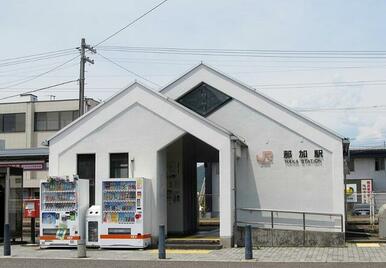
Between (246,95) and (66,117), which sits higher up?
(66,117)

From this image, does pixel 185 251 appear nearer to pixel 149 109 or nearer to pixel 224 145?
pixel 224 145

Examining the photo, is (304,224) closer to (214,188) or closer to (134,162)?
(134,162)

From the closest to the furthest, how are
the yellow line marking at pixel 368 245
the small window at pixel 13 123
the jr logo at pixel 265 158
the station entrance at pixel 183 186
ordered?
the yellow line marking at pixel 368 245, the jr logo at pixel 265 158, the station entrance at pixel 183 186, the small window at pixel 13 123

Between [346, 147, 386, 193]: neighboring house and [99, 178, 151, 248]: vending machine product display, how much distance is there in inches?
1528

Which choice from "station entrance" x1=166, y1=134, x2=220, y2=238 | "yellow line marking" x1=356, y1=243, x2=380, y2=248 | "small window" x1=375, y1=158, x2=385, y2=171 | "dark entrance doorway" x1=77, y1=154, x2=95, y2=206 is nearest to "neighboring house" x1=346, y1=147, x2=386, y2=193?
"small window" x1=375, y1=158, x2=385, y2=171

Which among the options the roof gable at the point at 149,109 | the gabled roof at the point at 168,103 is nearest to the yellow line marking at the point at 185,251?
the roof gable at the point at 149,109

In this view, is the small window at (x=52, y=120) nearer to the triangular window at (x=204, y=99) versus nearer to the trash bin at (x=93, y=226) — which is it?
the triangular window at (x=204, y=99)

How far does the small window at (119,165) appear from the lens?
21109mm

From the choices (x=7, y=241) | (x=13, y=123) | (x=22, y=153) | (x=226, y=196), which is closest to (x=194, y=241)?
(x=226, y=196)

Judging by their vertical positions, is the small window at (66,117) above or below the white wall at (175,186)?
above

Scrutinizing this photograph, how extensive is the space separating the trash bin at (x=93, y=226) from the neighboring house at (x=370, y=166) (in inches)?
1541

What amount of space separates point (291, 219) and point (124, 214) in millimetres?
6110

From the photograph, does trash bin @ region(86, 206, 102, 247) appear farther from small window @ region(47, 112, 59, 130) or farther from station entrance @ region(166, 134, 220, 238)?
small window @ region(47, 112, 59, 130)

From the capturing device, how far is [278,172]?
21.4 meters
